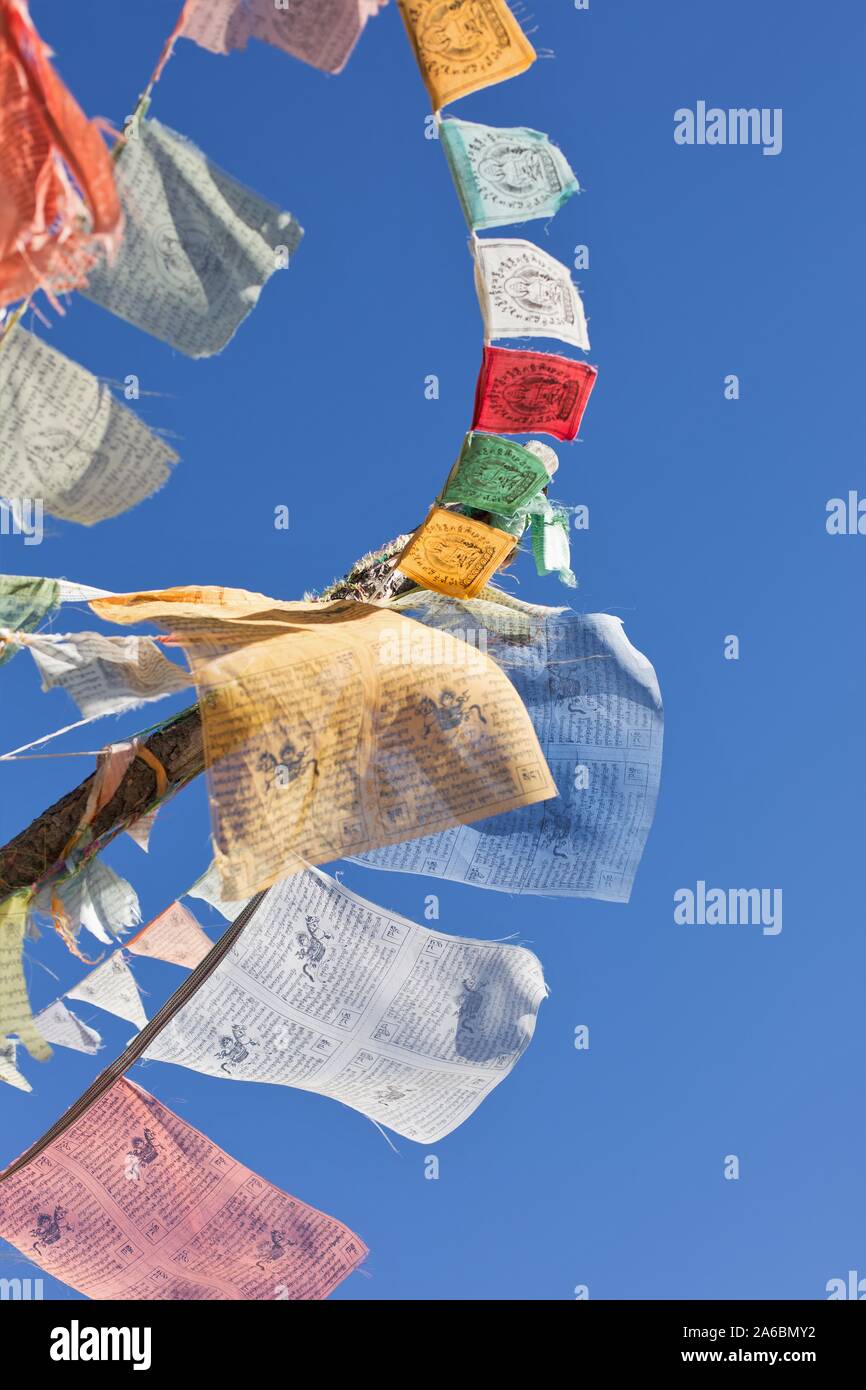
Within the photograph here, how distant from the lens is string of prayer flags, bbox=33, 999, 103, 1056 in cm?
380

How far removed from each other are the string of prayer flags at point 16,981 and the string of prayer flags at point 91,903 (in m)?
0.07

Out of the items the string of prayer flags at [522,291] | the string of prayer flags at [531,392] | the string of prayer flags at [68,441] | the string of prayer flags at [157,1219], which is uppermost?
the string of prayer flags at [522,291]

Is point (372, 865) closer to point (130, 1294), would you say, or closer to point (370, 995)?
point (370, 995)

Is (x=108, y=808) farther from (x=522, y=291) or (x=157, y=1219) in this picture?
(x=522, y=291)

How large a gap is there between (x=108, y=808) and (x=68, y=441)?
122 cm

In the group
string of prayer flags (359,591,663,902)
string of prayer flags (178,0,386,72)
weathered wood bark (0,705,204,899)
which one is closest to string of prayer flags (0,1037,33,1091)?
weathered wood bark (0,705,204,899)

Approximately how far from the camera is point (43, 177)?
220 cm

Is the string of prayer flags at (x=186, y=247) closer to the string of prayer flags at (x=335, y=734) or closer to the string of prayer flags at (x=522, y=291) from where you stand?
the string of prayer flags at (x=522, y=291)

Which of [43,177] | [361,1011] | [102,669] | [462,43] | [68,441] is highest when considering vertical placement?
[462,43]

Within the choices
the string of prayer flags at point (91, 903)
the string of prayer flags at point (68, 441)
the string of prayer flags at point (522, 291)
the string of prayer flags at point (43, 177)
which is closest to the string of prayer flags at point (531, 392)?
the string of prayer flags at point (522, 291)

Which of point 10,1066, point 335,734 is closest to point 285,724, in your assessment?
point 335,734

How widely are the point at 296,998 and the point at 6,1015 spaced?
41.9 inches

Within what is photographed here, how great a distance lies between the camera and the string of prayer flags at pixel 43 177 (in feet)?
6.97

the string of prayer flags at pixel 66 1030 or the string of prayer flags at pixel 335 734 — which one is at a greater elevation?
the string of prayer flags at pixel 335 734
